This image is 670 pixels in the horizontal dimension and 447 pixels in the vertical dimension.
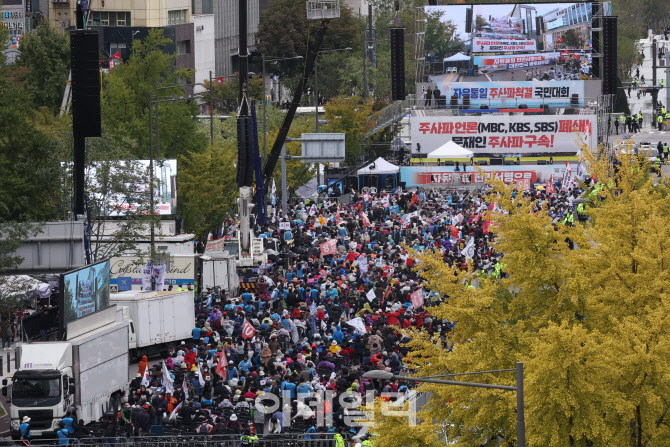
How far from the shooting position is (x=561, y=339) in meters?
16.1

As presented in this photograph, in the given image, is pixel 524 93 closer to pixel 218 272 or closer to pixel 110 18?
pixel 110 18

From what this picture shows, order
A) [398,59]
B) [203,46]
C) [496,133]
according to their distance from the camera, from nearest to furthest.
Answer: [398,59] < [496,133] < [203,46]

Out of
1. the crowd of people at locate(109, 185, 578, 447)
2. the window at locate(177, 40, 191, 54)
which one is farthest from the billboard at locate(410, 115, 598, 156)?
the window at locate(177, 40, 191, 54)

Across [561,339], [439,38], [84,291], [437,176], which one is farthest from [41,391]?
[439,38]

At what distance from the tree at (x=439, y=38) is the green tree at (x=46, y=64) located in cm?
2158

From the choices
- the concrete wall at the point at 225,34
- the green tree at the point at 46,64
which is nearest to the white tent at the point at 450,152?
the green tree at the point at 46,64

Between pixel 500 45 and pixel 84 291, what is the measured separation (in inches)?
2043

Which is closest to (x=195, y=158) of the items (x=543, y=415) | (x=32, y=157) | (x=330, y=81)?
(x=32, y=157)

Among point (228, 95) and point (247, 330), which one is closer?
point (247, 330)

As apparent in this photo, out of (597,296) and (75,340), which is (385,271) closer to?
(75,340)

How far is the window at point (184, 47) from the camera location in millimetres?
96750

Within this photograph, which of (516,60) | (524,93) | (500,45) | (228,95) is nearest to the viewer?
(524,93)

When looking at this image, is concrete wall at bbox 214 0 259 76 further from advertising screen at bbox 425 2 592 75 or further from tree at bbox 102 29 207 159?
tree at bbox 102 29 207 159

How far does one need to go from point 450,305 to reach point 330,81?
283 feet
